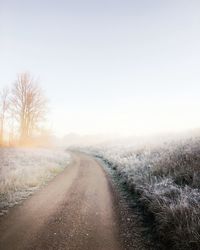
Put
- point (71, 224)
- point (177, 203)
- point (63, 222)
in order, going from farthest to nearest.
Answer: point (63, 222) < point (71, 224) < point (177, 203)

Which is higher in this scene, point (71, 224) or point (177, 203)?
point (177, 203)

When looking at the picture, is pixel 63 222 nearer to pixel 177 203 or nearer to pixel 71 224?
pixel 71 224

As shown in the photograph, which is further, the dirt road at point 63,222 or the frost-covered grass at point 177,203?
the dirt road at point 63,222

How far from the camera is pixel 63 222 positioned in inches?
227

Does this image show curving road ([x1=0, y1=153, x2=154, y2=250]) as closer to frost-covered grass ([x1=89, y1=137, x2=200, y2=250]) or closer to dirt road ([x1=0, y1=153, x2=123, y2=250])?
dirt road ([x1=0, y1=153, x2=123, y2=250])

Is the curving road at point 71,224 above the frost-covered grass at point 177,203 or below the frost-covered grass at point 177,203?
below

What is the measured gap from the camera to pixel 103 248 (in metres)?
4.50

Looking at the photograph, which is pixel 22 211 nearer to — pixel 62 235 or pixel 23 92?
pixel 62 235

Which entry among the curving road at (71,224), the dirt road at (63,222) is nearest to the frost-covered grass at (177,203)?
the curving road at (71,224)

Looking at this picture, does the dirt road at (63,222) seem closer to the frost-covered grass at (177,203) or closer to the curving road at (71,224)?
the curving road at (71,224)

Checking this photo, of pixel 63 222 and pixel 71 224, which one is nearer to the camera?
pixel 71 224

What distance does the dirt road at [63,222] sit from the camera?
4641 millimetres

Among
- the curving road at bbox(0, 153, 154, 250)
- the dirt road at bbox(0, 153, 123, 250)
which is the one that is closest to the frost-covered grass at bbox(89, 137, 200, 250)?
the curving road at bbox(0, 153, 154, 250)

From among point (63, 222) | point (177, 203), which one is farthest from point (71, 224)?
point (177, 203)
